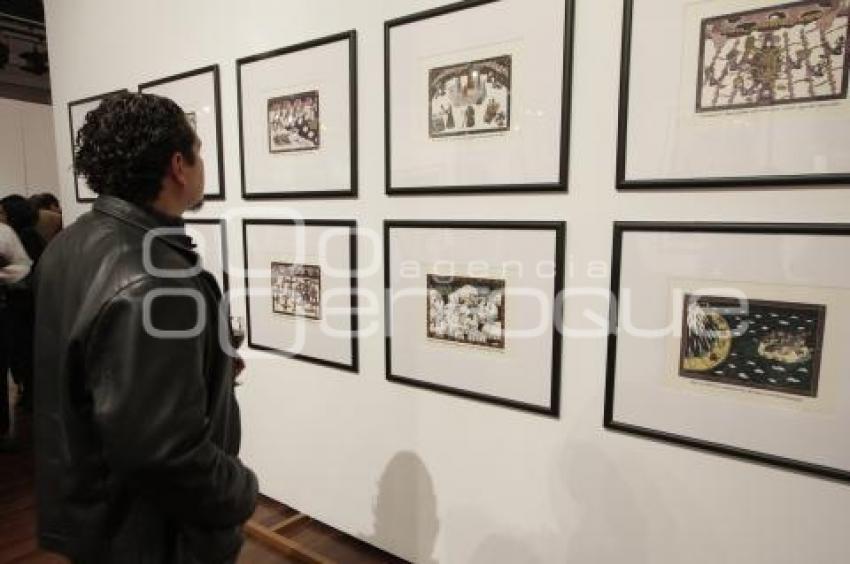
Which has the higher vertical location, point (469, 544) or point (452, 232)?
point (452, 232)

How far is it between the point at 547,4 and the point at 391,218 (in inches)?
30.8

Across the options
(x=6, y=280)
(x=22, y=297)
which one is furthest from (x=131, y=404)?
(x=22, y=297)

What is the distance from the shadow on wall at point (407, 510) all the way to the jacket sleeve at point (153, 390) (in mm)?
1011

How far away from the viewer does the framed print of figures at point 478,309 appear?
148cm

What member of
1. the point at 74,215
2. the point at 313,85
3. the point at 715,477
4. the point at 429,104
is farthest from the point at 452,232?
the point at 74,215

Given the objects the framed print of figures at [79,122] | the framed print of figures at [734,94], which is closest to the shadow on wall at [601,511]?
the framed print of figures at [734,94]

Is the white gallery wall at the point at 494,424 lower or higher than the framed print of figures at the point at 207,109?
lower

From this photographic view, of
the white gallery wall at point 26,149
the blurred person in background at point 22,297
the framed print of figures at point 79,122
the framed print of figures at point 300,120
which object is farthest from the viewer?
the white gallery wall at point 26,149

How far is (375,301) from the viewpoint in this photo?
1856 millimetres

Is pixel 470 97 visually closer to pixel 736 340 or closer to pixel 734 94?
pixel 734 94

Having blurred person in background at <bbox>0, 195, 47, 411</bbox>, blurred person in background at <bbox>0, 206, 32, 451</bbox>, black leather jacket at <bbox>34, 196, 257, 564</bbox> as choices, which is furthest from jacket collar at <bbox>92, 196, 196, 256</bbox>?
blurred person in background at <bbox>0, 195, 47, 411</bbox>

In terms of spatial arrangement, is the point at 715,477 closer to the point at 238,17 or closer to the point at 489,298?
the point at 489,298

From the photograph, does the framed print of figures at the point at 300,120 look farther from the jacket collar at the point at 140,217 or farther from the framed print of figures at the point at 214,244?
the jacket collar at the point at 140,217

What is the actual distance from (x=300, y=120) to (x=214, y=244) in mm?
783
